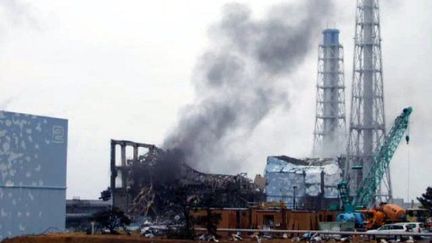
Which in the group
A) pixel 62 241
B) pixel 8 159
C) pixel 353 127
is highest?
pixel 353 127

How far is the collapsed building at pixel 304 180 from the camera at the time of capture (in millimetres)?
107000

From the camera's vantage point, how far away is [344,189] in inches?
2982

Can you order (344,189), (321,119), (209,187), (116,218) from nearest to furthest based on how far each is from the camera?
(116,218)
(344,189)
(209,187)
(321,119)

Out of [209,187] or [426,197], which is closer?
[209,187]

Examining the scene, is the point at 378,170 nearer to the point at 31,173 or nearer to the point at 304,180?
the point at 304,180

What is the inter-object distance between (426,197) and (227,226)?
4805 cm

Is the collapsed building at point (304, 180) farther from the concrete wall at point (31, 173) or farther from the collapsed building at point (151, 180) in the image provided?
the concrete wall at point (31, 173)

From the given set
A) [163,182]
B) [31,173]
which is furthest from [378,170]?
[31,173]

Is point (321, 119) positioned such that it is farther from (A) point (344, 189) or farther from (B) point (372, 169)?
(A) point (344, 189)

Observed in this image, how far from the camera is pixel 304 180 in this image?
363 feet

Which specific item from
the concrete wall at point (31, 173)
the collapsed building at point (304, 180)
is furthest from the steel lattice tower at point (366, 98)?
the concrete wall at point (31, 173)

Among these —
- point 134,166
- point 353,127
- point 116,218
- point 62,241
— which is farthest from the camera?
point 353,127

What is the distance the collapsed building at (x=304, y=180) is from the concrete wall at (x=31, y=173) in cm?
5658

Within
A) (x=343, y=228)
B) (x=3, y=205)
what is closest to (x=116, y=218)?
(x=3, y=205)
